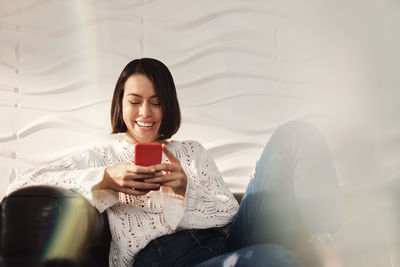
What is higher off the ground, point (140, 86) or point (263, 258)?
point (140, 86)

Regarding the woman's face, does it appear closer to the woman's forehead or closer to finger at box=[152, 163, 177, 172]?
the woman's forehead

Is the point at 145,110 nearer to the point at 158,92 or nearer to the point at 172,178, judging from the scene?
the point at 158,92

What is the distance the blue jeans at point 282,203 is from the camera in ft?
3.01

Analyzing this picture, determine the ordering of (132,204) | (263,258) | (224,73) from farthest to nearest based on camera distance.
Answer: (224,73) → (132,204) → (263,258)

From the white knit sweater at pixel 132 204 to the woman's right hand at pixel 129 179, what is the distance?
0.07ft

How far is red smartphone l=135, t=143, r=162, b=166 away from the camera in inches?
38.1

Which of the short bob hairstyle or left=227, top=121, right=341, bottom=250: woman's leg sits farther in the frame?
the short bob hairstyle

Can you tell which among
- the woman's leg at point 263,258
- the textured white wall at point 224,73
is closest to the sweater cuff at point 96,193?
the woman's leg at point 263,258

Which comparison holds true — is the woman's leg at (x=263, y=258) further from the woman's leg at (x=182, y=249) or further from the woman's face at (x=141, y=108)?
the woman's face at (x=141, y=108)

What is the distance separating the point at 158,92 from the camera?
1274 mm

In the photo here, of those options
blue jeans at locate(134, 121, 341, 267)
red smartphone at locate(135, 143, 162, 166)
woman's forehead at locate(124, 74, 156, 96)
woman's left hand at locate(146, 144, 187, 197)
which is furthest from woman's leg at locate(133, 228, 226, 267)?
woman's forehead at locate(124, 74, 156, 96)

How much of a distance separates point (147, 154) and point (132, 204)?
21 cm

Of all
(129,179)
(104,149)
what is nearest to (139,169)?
(129,179)

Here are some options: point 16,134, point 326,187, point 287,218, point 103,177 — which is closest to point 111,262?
point 103,177
